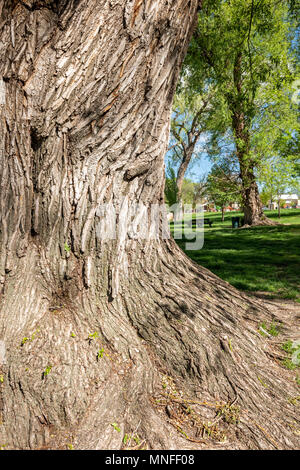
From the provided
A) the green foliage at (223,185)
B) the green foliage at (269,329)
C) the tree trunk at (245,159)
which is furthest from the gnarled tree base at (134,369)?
the green foliage at (223,185)

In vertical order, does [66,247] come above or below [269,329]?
above

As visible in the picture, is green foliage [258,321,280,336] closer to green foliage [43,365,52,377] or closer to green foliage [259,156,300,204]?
green foliage [43,365,52,377]

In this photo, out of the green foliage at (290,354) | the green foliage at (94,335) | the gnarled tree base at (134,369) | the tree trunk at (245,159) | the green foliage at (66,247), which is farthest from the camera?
the tree trunk at (245,159)

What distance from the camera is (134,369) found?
7.64 ft

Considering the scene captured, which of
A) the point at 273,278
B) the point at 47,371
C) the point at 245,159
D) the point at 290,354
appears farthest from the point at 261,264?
the point at 245,159

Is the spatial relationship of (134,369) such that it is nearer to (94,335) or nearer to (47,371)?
(94,335)

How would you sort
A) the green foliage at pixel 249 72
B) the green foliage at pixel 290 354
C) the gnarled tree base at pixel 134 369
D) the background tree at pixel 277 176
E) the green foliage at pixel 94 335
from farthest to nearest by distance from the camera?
the background tree at pixel 277 176
the green foliage at pixel 249 72
the green foliage at pixel 290 354
the green foliage at pixel 94 335
the gnarled tree base at pixel 134 369

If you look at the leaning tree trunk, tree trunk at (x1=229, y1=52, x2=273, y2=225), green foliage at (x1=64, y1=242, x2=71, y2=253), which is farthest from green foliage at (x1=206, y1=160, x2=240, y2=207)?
green foliage at (x1=64, y1=242, x2=71, y2=253)

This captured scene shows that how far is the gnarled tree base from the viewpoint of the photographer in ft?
6.57

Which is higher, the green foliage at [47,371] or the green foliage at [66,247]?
the green foliage at [66,247]

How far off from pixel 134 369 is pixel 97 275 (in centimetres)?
83

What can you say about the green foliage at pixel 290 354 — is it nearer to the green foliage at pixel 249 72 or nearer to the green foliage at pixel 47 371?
the green foliage at pixel 47 371

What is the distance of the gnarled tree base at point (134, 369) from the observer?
6.57 feet

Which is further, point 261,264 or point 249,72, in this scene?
point 249,72
